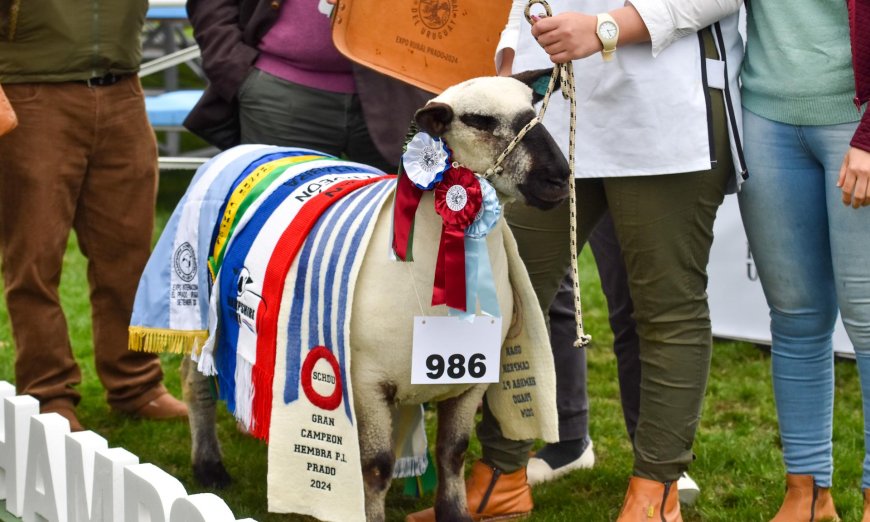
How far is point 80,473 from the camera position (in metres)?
3.22

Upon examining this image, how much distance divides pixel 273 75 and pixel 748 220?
1819 mm

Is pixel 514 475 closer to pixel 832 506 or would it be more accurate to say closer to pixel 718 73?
pixel 832 506

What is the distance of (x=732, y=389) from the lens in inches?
213

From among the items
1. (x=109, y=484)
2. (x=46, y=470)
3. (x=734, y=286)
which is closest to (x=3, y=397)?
(x=46, y=470)

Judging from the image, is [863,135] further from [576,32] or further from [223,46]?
[223,46]

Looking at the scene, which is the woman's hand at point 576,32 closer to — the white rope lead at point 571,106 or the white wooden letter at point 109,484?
the white rope lead at point 571,106

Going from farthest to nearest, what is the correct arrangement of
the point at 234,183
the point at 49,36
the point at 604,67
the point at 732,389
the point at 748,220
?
the point at 732,389 < the point at 49,36 < the point at 234,183 < the point at 748,220 < the point at 604,67

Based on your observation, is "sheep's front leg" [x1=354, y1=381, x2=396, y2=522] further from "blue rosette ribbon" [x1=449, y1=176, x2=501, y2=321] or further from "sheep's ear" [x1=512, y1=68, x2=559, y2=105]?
"sheep's ear" [x1=512, y1=68, x2=559, y2=105]

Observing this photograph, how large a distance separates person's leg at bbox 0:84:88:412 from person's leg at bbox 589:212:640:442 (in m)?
1.96

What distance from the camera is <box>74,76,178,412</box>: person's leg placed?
180 inches

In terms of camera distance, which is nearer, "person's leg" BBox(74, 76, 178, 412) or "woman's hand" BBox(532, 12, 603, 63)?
"woman's hand" BBox(532, 12, 603, 63)

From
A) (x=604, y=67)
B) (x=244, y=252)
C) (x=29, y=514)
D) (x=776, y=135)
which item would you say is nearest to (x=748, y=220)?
(x=776, y=135)

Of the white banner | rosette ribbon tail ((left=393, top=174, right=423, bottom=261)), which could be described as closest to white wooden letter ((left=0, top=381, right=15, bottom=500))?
rosette ribbon tail ((left=393, top=174, right=423, bottom=261))

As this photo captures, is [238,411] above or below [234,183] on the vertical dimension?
below
